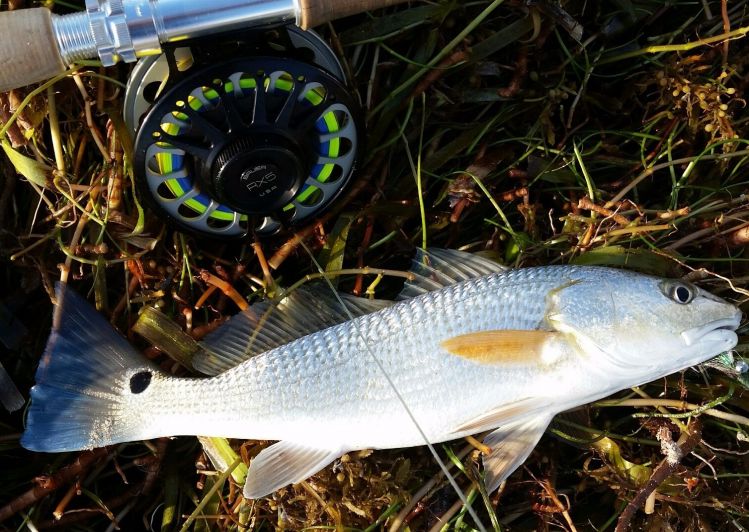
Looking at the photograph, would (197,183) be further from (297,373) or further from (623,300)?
(623,300)

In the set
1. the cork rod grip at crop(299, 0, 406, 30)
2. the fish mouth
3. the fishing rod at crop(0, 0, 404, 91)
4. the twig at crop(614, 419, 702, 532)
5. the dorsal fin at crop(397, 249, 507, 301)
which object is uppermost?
the fishing rod at crop(0, 0, 404, 91)

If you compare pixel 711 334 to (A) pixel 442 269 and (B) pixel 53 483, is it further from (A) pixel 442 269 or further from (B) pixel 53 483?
(B) pixel 53 483

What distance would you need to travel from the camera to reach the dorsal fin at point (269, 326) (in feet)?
7.67

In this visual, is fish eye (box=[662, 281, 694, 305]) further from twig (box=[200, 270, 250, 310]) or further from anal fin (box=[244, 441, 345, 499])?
twig (box=[200, 270, 250, 310])

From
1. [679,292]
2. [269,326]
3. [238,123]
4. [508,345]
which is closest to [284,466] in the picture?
[269,326]

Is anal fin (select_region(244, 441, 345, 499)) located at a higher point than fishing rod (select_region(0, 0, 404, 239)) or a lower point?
lower

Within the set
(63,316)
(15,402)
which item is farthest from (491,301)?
(15,402)

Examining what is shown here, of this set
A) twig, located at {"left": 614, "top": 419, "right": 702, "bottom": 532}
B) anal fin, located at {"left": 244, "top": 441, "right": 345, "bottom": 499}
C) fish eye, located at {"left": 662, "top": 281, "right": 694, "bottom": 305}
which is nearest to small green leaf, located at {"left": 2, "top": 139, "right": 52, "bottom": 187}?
anal fin, located at {"left": 244, "top": 441, "right": 345, "bottom": 499}

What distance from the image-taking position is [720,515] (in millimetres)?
2486

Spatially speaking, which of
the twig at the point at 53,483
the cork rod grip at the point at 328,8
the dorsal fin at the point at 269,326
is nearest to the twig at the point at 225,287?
the dorsal fin at the point at 269,326

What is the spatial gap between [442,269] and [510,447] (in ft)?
2.12

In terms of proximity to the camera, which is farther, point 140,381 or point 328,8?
point 140,381

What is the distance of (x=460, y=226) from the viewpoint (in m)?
2.70

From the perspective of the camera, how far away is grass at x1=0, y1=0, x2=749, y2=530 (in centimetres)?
242
